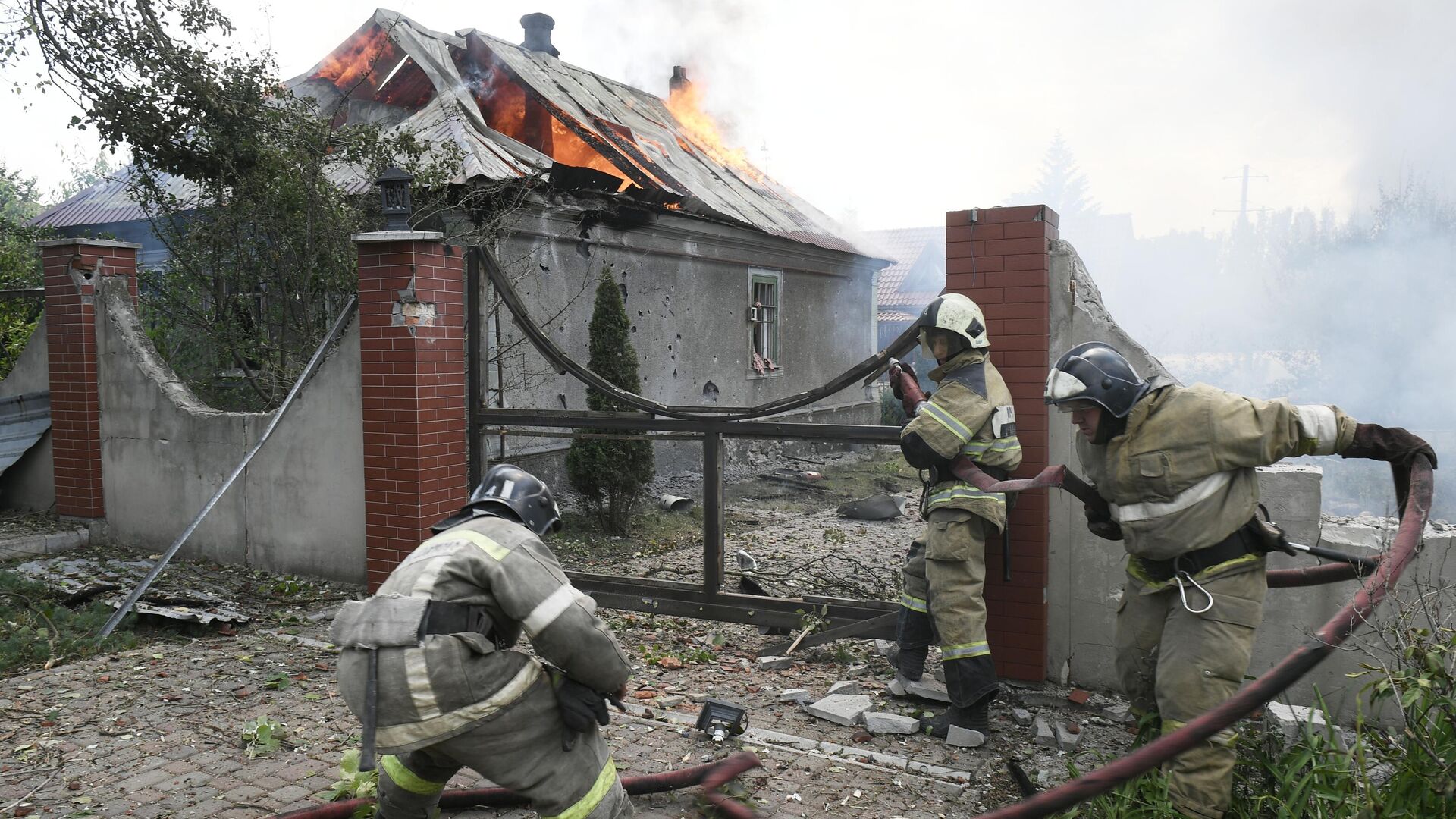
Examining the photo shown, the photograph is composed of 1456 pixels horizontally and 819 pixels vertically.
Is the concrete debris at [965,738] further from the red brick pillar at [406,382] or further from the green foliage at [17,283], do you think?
the green foliage at [17,283]

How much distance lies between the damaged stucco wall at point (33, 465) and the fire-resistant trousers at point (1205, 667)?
8.88 m

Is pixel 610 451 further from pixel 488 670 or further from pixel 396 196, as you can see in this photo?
pixel 488 670

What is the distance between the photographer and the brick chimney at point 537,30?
54.2 feet

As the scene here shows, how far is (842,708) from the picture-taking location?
4.55 m

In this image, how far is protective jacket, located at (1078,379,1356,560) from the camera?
3.24 meters

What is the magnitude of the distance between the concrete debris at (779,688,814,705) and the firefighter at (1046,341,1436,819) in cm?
173

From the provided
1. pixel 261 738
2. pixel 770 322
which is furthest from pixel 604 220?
pixel 261 738

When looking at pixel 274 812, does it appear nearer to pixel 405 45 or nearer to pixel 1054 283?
pixel 1054 283

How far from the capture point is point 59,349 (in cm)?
787

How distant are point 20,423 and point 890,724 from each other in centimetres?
802

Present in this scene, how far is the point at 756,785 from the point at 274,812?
5.91ft

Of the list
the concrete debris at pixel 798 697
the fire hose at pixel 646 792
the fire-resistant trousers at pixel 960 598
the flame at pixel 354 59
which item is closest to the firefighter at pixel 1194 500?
the fire-resistant trousers at pixel 960 598

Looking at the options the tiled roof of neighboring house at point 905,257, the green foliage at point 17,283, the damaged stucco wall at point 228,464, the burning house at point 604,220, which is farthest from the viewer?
the tiled roof of neighboring house at point 905,257

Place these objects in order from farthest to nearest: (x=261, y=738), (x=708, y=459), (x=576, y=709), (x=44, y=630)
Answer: (x=708, y=459) < (x=44, y=630) < (x=261, y=738) < (x=576, y=709)
